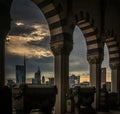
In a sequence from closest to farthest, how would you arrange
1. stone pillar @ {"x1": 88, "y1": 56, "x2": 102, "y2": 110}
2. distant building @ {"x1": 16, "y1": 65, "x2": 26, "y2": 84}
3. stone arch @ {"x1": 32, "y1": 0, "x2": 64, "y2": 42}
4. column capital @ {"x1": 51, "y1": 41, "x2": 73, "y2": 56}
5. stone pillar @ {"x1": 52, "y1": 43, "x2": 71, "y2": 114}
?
stone arch @ {"x1": 32, "y1": 0, "x2": 64, "y2": 42} → stone pillar @ {"x1": 52, "y1": 43, "x2": 71, "y2": 114} → column capital @ {"x1": 51, "y1": 41, "x2": 73, "y2": 56} → stone pillar @ {"x1": 88, "y1": 56, "x2": 102, "y2": 110} → distant building @ {"x1": 16, "y1": 65, "x2": 26, "y2": 84}

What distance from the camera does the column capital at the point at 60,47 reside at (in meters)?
10.0

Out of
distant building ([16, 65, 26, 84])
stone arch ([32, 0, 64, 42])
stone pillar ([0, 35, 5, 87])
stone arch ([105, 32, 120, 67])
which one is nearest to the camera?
stone pillar ([0, 35, 5, 87])

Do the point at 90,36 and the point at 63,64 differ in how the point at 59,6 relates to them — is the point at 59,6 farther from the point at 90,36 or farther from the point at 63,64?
the point at 90,36

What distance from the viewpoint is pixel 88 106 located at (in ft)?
32.8

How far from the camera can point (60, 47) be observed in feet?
32.9

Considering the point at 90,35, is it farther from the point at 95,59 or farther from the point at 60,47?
the point at 60,47

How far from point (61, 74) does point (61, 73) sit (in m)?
0.04

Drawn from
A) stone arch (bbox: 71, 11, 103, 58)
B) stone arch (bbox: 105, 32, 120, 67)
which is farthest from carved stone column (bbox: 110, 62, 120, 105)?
stone arch (bbox: 71, 11, 103, 58)

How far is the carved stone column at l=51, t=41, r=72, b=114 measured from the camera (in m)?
9.84

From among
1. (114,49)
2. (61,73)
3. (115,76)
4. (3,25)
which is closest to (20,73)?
(115,76)

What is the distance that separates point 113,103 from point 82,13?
554cm

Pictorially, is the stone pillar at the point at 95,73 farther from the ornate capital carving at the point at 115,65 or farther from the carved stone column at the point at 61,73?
the carved stone column at the point at 61,73

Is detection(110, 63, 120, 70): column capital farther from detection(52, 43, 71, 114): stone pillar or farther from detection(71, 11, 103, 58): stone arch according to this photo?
detection(52, 43, 71, 114): stone pillar

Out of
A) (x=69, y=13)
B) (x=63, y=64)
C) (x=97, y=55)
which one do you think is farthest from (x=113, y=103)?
(x=69, y=13)
